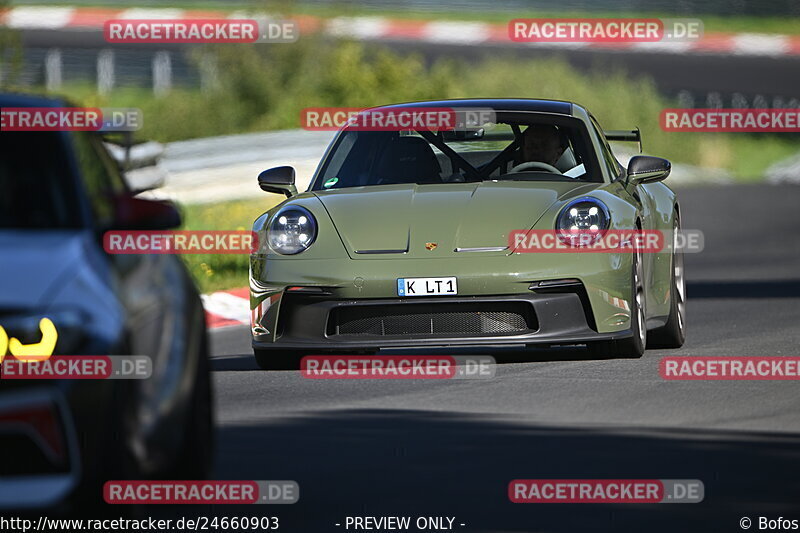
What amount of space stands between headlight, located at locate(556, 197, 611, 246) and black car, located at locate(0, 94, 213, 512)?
3490 millimetres

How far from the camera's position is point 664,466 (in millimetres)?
6809

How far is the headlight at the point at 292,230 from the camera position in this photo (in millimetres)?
9703

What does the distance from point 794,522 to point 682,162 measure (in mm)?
35374

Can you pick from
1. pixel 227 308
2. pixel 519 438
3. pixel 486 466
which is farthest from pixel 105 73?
pixel 486 466

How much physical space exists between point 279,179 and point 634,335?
216 cm

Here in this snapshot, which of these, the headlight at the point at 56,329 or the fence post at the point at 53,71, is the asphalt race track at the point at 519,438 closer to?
the headlight at the point at 56,329

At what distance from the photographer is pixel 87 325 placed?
5035 mm

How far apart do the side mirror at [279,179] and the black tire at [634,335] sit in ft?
6.17

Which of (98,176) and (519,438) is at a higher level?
(98,176)

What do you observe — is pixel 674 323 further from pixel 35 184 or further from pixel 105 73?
pixel 105 73

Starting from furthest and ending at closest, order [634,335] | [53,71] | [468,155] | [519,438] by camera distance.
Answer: [53,71], [468,155], [634,335], [519,438]

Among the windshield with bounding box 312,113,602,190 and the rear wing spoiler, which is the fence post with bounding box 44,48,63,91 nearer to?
the rear wing spoiler

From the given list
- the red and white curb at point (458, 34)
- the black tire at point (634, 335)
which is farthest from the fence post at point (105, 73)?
the black tire at point (634, 335)

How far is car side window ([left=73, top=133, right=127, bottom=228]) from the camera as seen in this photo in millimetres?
5812
